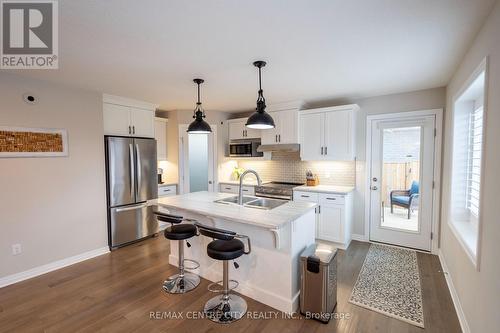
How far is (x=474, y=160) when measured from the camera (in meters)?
2.46

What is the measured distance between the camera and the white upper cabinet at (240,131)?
5.15 metres

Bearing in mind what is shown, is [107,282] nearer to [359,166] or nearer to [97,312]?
[97,312]

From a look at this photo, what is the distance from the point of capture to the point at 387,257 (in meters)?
3.52

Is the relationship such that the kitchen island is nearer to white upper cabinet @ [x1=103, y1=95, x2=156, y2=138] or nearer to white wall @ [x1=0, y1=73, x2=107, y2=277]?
white wall @ [x1=0, y1=73, x2=107, y2=277]

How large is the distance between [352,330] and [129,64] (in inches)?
134

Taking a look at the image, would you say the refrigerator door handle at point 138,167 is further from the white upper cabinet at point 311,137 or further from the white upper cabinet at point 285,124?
the white upper cabinet at point 311,137

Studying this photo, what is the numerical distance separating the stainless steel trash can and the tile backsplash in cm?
228

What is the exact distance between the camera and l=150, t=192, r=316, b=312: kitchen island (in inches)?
90.7

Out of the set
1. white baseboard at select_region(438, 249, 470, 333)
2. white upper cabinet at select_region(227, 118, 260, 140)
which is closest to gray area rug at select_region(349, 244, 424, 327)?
white baseboard at select_region(438, 249, 470, 333)

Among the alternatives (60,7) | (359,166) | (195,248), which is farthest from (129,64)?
(359,166)

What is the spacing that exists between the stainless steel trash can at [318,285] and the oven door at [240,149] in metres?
3.08

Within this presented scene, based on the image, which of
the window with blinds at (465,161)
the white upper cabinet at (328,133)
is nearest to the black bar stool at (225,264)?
the window with blinds at (465,161)

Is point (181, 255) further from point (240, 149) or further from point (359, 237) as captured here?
point (359, 237)

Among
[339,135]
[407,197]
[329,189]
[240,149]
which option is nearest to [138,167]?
[240,149]
